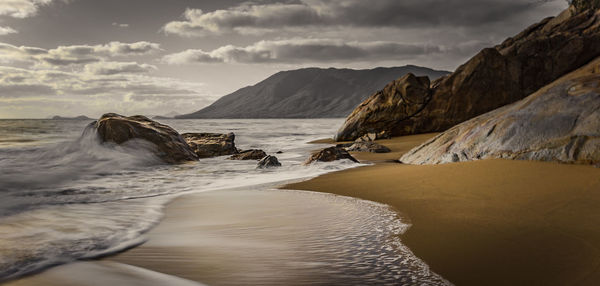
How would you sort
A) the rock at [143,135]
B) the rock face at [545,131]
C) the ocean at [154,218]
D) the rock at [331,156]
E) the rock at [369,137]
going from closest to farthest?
the ocean at [154,218]
the rock face at [545,131]
the rock at [331,156]
the rock at [143,135]
the rock at [369,137]

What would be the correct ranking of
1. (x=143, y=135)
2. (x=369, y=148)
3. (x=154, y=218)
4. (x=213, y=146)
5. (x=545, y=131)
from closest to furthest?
(x=154, y=218) → (x=545, y=131) → (x=143, y=135) → (x=369, y=148) → (x=213, y=146)

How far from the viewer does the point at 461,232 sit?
2.62 m

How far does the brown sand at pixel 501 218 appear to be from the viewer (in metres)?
1.98

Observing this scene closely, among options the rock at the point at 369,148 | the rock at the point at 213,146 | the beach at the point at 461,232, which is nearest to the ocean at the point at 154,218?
the beach at the point at 461,232

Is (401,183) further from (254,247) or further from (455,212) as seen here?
(254,247)

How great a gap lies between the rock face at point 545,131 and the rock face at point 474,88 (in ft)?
31.8

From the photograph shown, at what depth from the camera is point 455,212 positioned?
3.14m

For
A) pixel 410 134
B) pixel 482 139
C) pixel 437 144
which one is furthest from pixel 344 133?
pixel 482 139

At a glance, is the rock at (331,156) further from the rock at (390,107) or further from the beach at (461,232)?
the rock at (390,107)

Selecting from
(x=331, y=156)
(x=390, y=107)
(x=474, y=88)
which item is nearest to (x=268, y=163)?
(x=331, y=156)

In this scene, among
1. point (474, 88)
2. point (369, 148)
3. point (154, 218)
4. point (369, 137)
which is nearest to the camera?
point (154, 218)

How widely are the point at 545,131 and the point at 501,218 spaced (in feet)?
7.40

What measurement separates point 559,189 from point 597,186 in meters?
0.31

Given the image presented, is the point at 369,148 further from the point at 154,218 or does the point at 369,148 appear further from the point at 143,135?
the point at 154,218
